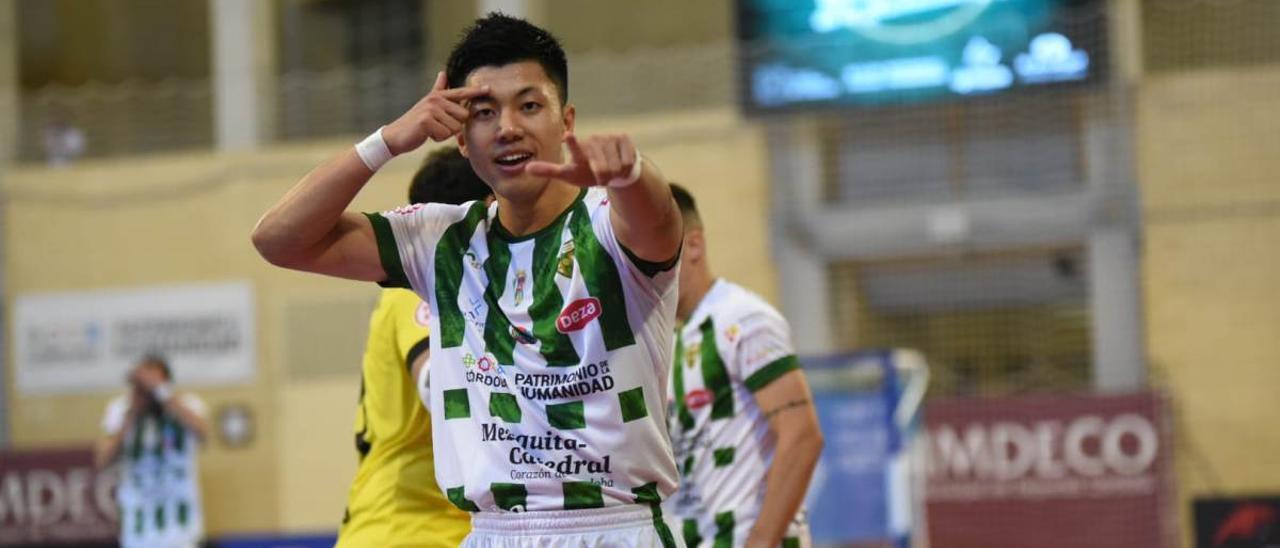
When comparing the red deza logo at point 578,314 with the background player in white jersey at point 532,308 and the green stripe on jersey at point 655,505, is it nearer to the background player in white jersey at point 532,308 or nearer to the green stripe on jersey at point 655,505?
the background player in white jersey at point 532,308

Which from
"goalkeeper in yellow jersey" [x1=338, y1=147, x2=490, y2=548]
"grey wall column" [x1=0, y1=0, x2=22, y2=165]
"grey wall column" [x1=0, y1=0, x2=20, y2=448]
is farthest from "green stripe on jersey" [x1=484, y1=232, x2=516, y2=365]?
"grey wall column" [x1=0, y1=0, x2=22, y2=165]

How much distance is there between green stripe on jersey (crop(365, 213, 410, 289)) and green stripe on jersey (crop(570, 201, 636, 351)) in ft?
1.51

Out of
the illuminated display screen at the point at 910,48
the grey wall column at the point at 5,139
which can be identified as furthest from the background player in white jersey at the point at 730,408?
the grey wall column at the point at 5,139

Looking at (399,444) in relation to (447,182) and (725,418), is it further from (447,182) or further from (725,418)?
(725,418)

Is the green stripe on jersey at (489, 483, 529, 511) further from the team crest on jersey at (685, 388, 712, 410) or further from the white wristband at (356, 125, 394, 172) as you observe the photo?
the team crest on jersey at (685, 388, 712, 410)

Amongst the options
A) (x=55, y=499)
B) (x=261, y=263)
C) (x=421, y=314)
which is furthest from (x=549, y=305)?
(x=261, y=263)

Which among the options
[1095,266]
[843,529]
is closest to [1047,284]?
[1095,266]

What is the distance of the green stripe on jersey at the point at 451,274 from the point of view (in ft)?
12.3

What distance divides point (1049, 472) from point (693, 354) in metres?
8.76

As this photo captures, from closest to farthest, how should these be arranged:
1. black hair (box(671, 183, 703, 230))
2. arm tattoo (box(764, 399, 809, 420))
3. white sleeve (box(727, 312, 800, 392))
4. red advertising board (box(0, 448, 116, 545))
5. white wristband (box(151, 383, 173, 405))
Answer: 1. arm tattoo (box(764, 399, 809, 420))
2. white sleeve (box(727, 312, 800, 392))
3. black hair (box(671, 183, 703, 230))
4. white wristband (box(151, 383, 173, 405))
5. red advertising board (box(0, 448, 116, 545))

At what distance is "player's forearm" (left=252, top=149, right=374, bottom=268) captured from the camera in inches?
142

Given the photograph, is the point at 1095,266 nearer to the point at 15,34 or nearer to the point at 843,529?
the point at 843,529

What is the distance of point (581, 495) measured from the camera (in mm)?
3596

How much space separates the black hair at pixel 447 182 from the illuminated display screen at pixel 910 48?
36.5ft
